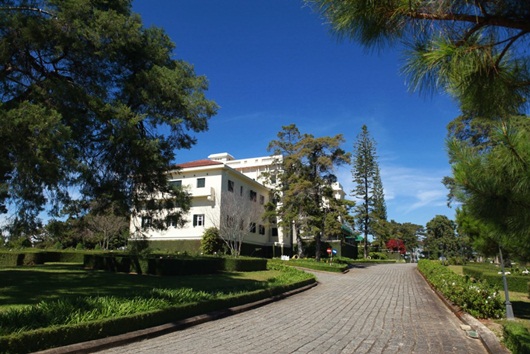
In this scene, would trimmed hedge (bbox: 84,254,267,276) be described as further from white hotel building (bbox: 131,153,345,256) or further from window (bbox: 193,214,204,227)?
window (bbox: 193,214,204,227)

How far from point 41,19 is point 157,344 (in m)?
9.38

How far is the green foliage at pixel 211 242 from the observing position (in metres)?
33.0

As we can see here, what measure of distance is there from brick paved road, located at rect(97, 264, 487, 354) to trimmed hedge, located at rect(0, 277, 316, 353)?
1.44 ft

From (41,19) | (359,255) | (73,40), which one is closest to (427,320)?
(73,40)

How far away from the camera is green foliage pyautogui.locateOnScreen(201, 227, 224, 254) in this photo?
3297 centimetres

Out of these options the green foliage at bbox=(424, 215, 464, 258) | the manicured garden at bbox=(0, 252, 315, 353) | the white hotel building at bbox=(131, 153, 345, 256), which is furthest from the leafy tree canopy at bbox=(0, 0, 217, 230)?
the green foliage at bbox=(424, 215, 464, 258)

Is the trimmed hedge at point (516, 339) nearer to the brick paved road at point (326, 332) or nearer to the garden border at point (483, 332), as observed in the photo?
the garden border at point (483, 332)

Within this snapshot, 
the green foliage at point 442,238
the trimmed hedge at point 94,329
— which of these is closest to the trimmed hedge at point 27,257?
the trimmed hedge at point 94,329

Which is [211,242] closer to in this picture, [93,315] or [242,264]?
[242,264]

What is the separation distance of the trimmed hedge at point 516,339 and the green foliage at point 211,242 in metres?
27.9

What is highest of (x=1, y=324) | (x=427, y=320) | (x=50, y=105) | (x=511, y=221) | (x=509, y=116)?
(x=50, y=105)

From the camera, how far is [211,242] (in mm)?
33094

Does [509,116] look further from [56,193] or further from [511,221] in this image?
[56,193]

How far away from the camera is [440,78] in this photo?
10.6 ft
